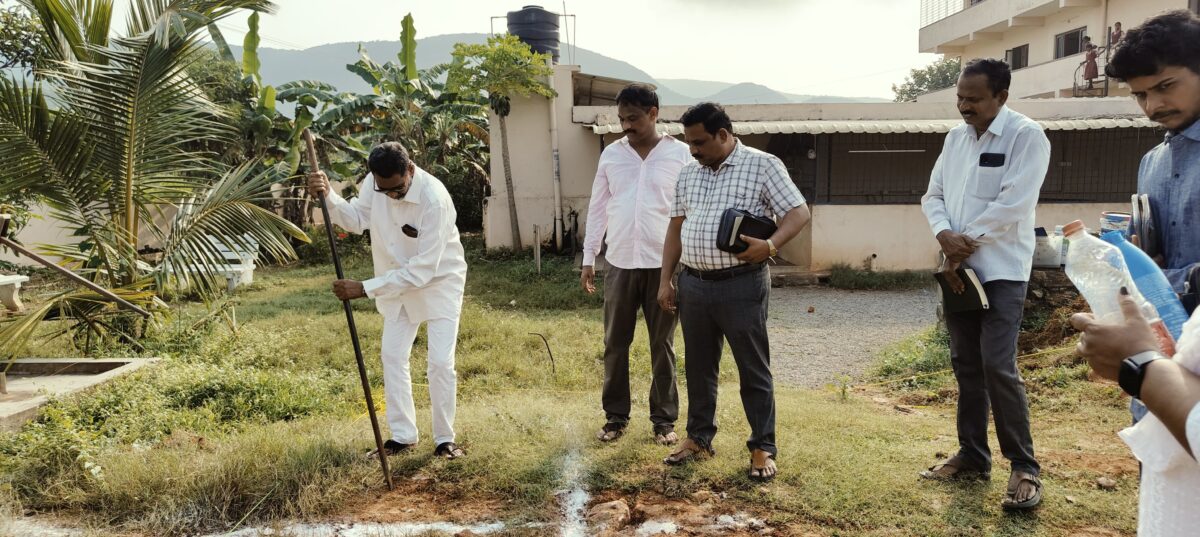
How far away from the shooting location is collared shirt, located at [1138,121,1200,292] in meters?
2.43

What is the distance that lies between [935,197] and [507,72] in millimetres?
10053

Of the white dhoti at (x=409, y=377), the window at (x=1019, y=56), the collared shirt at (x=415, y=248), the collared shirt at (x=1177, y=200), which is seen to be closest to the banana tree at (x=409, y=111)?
the collared shirt at (x=415, y=248)

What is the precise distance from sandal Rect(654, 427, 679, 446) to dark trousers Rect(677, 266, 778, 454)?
0.48m

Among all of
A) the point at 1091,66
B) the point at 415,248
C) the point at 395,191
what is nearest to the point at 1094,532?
the point at 415,248

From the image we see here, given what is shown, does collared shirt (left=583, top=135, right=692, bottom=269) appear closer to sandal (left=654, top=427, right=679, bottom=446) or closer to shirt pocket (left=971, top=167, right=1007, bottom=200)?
sandal (left=654, top=427, right=679, bottom=446)

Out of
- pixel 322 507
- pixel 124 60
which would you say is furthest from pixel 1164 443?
pixel 124 60

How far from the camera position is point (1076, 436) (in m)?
4.72

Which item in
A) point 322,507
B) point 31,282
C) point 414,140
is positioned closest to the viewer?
point 322,507

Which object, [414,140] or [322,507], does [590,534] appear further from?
[414,140]

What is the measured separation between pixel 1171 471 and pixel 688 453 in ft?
9.25

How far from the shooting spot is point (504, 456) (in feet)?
14.0

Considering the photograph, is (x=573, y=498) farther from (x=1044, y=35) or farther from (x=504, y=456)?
(x=1044, y=35)

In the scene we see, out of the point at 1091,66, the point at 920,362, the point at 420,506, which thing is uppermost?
the point at 1091,66

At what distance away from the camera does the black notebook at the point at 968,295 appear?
3533mm
